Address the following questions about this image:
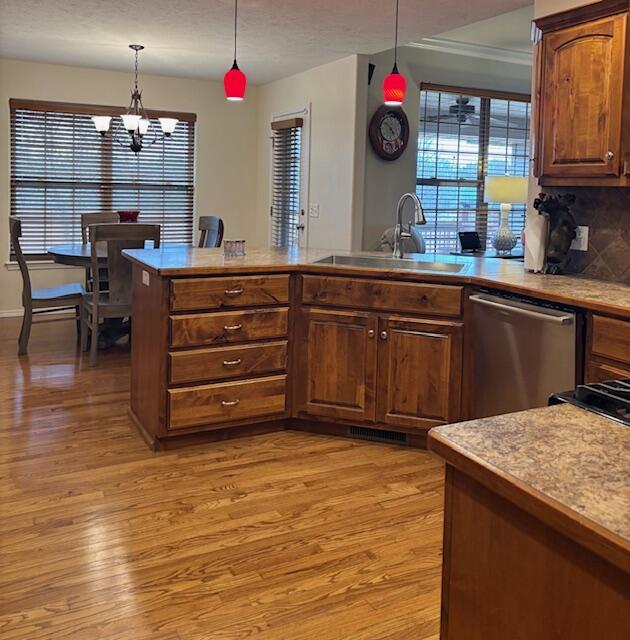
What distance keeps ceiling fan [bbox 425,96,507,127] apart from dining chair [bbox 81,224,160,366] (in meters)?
3.19

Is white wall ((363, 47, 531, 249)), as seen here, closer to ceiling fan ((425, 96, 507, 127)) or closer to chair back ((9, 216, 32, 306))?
ceiling fan ((425, 96, 507, 127))

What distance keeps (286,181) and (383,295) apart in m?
4.11

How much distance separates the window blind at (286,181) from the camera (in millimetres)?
6922

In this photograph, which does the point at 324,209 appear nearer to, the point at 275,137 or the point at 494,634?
the point at 275,137

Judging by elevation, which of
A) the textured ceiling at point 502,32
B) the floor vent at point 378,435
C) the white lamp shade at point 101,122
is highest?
the textured ceiling at point 502,32

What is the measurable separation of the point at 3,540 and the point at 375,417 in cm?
175

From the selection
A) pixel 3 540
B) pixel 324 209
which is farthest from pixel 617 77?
pixel 324 209

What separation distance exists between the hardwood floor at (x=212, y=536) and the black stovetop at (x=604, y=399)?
1.00 metres

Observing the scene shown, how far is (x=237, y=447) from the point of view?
135 inches

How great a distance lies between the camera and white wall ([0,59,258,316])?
21.9 feet

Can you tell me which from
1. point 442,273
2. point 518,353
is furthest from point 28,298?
point 518,353

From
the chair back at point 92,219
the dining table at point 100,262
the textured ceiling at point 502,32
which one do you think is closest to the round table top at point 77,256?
the dining table at point 100,262

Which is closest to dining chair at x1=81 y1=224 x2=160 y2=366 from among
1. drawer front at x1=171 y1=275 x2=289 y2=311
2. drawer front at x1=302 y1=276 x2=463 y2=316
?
drawer front at x1=171 y1=275 x2=289 y2=311

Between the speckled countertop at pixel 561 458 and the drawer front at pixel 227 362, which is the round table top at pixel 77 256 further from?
the speckled countertop at pixel 561 458
